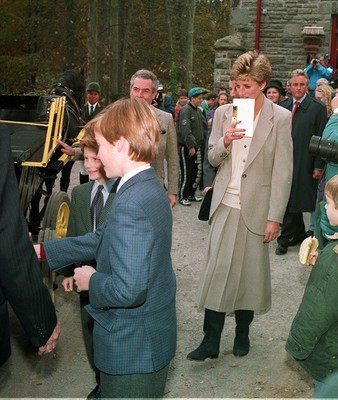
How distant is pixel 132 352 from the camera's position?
3.06 meters

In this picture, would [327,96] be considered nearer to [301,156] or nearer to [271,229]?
[301,156]

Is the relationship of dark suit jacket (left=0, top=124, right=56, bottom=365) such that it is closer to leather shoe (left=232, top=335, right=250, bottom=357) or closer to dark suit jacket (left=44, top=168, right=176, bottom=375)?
dark suit jacket (left=44, top=168, right=176, bottom=375)

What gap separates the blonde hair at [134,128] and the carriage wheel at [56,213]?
148 inches

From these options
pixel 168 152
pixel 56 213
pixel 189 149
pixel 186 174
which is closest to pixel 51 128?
pixel 56 213

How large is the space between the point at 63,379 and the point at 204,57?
132ft

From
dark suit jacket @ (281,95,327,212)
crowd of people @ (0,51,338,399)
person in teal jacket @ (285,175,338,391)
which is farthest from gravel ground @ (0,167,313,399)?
dark suit jacket @ (281,95,327,212)

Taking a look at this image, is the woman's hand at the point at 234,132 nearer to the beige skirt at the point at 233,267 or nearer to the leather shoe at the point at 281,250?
the beige skirt at the point at 233,267

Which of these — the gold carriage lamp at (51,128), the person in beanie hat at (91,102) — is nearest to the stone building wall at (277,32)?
the person in beanie hat at (91,102)

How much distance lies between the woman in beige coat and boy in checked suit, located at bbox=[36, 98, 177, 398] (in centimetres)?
213

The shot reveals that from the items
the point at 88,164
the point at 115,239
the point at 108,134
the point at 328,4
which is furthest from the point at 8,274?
the point at 328,4

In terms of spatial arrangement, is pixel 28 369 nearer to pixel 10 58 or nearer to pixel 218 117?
pixel 218 117

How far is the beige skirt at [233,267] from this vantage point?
5.31 m

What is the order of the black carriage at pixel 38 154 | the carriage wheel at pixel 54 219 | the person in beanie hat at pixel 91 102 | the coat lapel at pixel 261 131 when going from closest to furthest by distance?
the coat lapel at pixel 261 131
the black carriage at pixel 38 154
the carriage wheel at pixel 54 219
the person in beanie hat at pixel 91 102

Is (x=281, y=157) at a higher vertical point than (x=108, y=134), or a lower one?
lower
